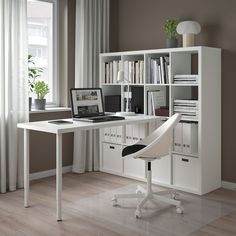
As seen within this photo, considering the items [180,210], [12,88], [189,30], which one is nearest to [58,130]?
[12,88]

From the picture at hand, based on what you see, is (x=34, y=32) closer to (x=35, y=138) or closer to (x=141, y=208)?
(x=35, y=138)

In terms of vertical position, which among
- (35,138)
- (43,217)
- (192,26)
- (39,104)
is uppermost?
(192,26)

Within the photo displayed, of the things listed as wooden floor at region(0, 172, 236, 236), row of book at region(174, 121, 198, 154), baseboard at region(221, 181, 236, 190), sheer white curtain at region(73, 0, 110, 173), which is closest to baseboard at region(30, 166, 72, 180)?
wooden floor at region(0, 172, 236, 236)

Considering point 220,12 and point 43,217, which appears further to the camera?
point 220,12

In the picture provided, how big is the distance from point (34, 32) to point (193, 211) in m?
2.86

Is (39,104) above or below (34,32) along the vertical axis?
below

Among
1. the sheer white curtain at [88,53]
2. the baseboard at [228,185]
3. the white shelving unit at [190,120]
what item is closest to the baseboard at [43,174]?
the sheer white curtain at [88,53]

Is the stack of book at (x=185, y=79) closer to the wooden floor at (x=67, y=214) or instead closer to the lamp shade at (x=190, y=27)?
the lamp shade at (x=190, y=27)

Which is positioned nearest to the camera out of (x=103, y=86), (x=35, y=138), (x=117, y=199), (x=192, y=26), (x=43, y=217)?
(x=43, y=217)

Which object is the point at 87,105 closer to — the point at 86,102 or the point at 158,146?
the point at 86,102

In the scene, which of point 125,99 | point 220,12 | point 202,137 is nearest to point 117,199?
point 202,137

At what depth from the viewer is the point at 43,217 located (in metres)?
3.51

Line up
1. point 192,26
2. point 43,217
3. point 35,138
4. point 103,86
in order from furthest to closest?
point 103,86 → point 35,138 → point 192,26 → point 43,217

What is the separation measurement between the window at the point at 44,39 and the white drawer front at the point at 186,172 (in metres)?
1.81
